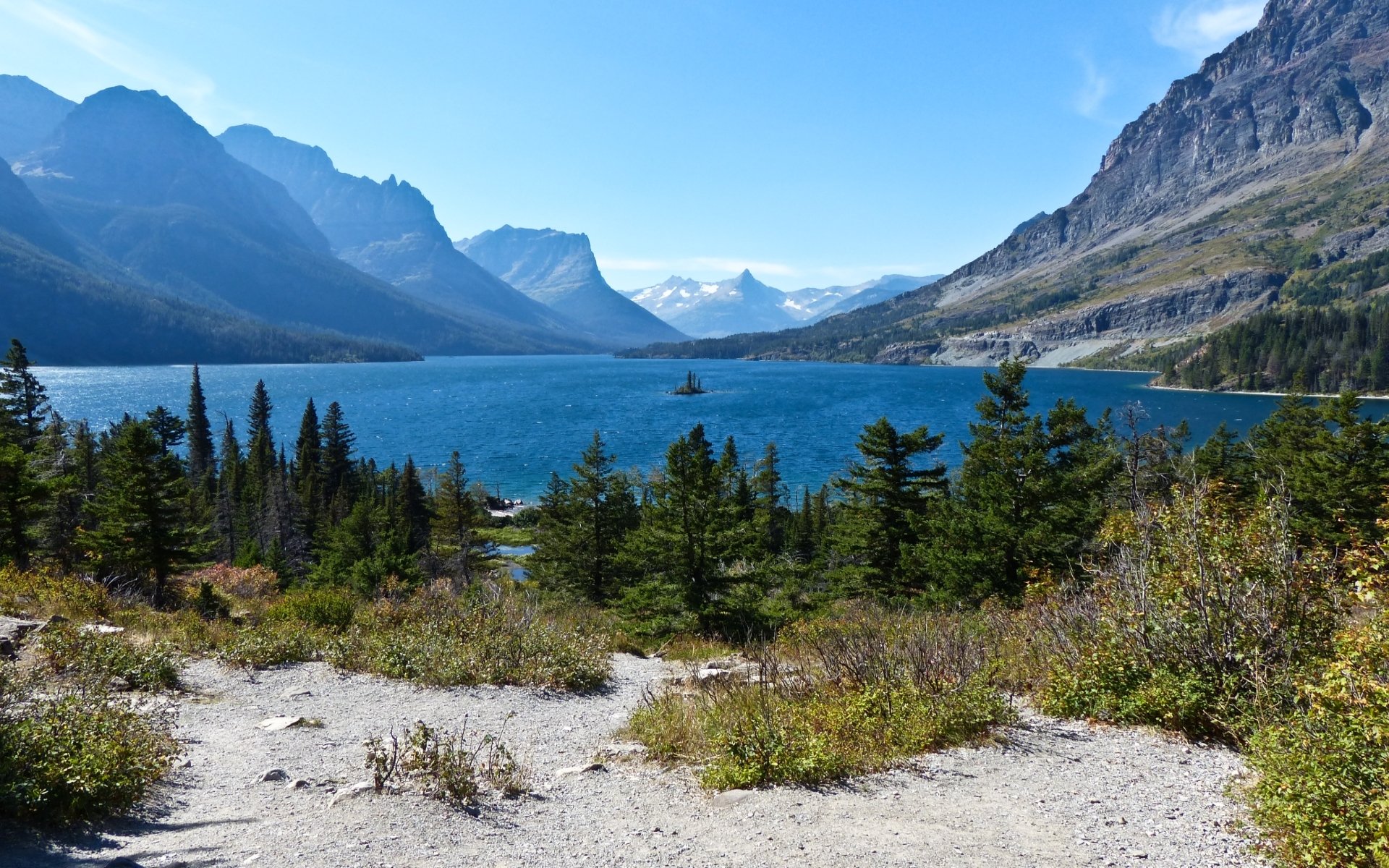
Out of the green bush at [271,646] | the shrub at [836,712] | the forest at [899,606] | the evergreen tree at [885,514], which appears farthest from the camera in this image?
the evergreen tree at [885,514]

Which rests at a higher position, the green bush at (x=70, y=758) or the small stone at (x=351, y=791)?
the green bush at (x=70, y=758)

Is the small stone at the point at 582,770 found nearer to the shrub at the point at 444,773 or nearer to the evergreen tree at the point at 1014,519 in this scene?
the shrub at the point at 444,773

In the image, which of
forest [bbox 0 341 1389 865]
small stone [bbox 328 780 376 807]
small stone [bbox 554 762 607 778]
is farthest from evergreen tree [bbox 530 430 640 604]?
small stone [bbox 328 780 376 807]

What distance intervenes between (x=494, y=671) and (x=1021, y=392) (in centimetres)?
2413

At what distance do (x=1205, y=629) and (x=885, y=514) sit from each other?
819 inches

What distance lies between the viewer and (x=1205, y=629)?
8383 millimetres

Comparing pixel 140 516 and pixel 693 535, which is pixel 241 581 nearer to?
pixel 140 516

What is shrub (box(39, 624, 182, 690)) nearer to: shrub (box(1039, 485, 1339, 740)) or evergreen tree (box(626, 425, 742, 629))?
evergreen tree (box(626, 425, 742, 629))

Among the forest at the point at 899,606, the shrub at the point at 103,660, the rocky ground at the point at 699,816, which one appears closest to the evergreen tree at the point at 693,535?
the forest at the point at 899,606

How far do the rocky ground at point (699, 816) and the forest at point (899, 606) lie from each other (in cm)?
44

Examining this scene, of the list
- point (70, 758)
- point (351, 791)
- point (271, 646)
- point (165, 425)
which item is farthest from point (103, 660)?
point (165, 425)

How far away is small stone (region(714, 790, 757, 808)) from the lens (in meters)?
7.12

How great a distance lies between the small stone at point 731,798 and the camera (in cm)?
712

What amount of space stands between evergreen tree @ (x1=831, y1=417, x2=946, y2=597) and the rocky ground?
64.8 ft
